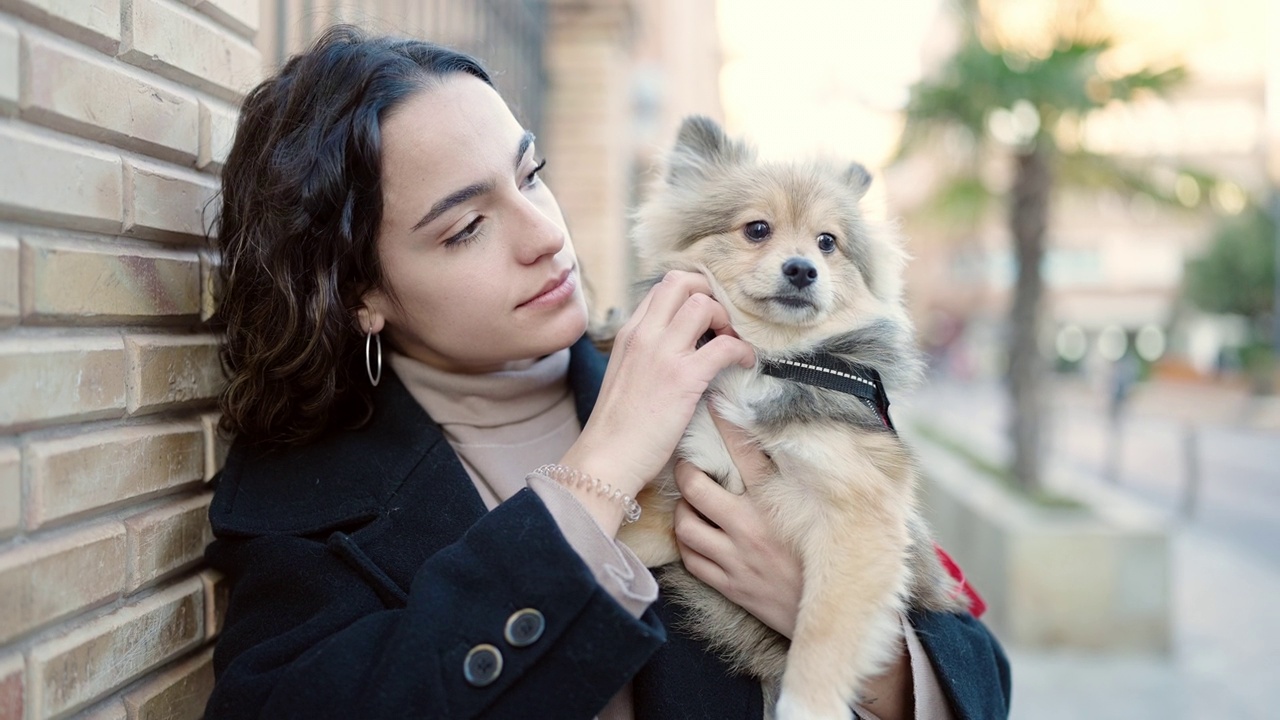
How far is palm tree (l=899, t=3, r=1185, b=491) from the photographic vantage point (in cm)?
677

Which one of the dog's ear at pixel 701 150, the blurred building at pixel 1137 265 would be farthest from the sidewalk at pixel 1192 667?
the blurred building at pixel 1137 265

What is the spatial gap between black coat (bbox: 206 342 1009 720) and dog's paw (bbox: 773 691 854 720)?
0.08 metres

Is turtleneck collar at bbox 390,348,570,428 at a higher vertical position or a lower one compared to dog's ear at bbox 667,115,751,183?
lower

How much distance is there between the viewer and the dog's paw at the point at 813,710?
1736 mm

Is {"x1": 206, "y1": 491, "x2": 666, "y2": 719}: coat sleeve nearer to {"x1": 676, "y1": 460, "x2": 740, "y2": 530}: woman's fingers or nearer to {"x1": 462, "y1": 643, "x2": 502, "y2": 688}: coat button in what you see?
{"x1": 462, "y1": 643, "x2": 502, "y2": 688}: coat button

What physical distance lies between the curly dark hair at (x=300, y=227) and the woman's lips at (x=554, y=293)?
32cm

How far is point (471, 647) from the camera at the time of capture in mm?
1466

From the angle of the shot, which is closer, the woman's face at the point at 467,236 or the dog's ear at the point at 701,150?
the woman's face at the point at 467,236

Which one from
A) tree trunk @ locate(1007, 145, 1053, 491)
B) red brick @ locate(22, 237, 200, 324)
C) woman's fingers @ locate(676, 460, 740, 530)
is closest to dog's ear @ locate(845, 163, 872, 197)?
woman's fingers @ locate(676, 460, 740, 530)

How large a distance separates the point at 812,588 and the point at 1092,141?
6.83 meters

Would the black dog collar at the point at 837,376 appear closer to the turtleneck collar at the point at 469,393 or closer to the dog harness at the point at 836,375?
the dog harness at the point at 836,375

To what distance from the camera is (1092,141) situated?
7.38 meters

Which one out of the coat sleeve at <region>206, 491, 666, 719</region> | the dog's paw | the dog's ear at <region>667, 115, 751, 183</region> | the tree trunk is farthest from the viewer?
the tree trunk

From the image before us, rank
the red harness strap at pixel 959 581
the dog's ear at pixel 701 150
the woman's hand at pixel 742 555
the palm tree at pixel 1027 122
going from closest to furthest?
the woman's hand at pixel 742 555
the red harness strap at pixel 959 581
the dog's ear at pixel 701 150
the palm tree at pixel 1027 122
